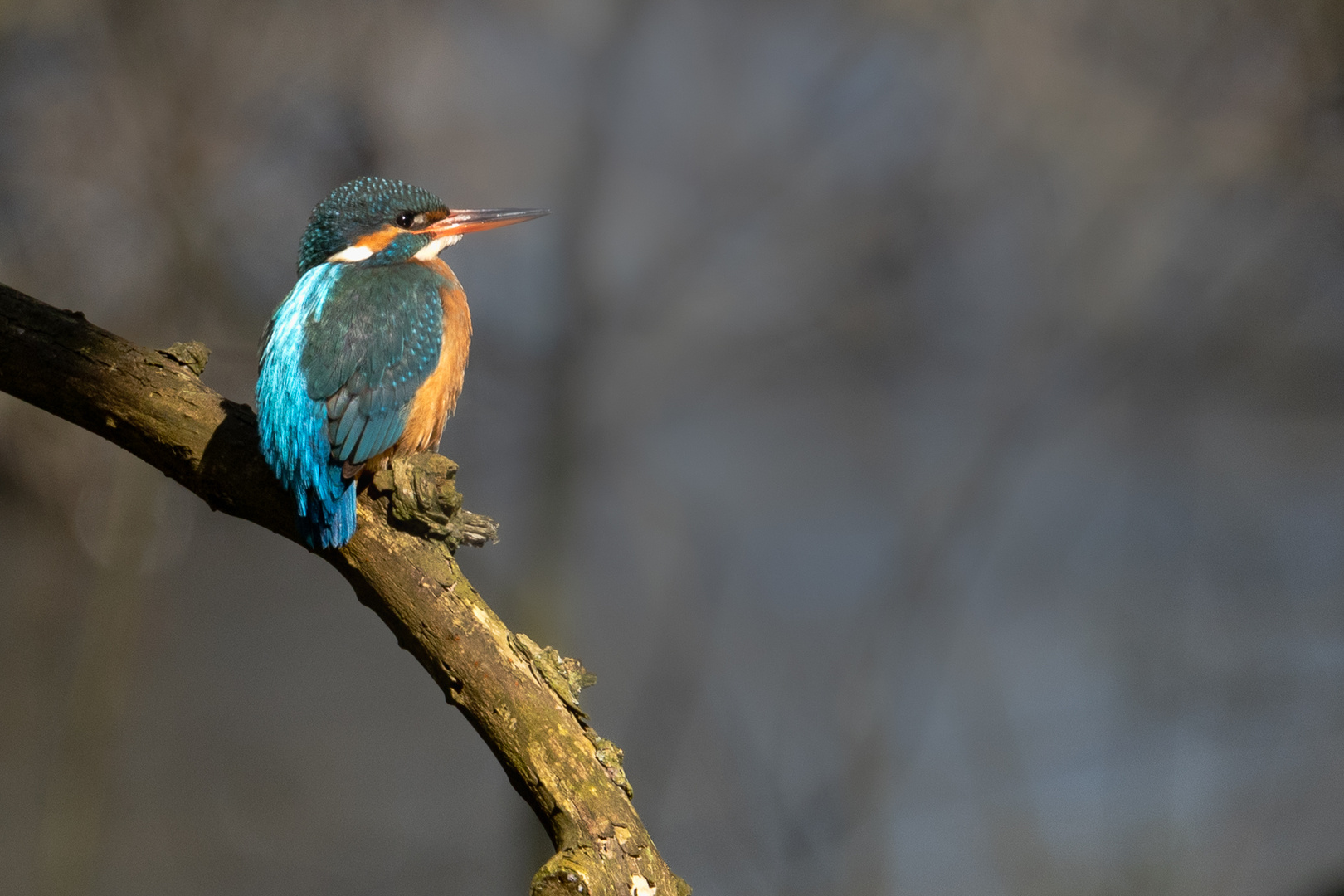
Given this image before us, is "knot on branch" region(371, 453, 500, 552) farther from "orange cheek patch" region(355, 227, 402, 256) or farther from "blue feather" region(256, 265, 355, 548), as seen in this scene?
"orange cheek patch" region(355, 227, 402, 256)

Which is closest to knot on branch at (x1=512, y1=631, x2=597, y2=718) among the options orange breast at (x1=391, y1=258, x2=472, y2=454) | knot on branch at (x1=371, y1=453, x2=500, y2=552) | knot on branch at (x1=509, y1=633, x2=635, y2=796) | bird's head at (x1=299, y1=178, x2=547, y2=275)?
knot on branch at (x1=509, y1=633, x2=635, y2=796)

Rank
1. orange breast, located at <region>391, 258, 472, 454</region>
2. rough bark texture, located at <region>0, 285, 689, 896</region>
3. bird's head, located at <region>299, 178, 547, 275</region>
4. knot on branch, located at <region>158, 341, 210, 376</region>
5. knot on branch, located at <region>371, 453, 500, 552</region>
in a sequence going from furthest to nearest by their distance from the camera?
bird's head, located at <region>299, 178, 547, 275</region>, orange breast, located at <region>391, 258, 472, 454</region>, knot on branch, located at <region>158, 341, 210, 376</region>, knot on branch, located at <region>371, 453, 500, 552</region>, rough bark texture, located at <region>0, 285, 689, 896</region>

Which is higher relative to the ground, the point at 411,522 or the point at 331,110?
the point at 331,110

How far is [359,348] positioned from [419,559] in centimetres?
37

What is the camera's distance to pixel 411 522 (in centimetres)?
117

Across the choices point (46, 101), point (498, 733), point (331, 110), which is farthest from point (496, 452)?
point (498, 733)

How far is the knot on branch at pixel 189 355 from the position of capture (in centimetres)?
133

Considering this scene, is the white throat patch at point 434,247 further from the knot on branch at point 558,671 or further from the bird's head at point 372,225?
the knot on branch at point 558,671

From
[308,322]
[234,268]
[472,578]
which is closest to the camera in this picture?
[308,322]

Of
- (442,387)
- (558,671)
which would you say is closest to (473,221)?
(442,387)

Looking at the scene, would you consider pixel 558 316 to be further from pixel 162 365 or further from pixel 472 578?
pixel 162 365

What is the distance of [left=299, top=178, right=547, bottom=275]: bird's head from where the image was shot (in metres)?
1.64

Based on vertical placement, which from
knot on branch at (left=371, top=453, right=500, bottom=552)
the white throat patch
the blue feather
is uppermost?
the white throat patch

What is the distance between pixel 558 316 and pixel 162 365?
169cm
